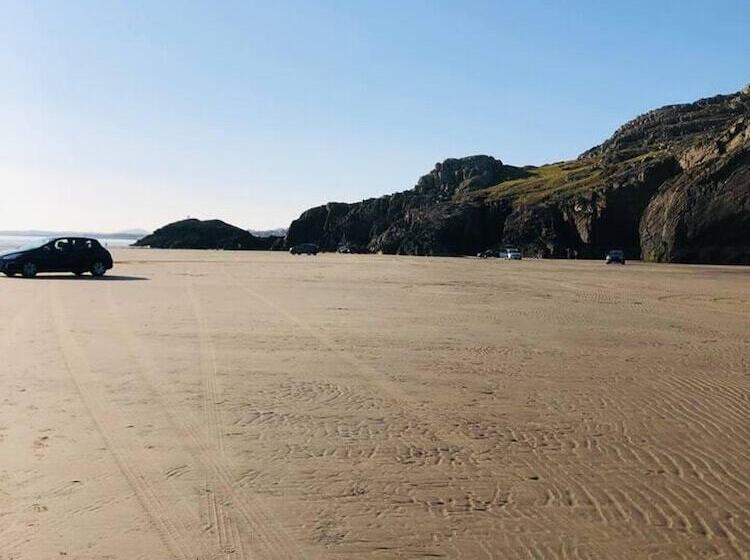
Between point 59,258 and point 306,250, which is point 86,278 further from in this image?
point 306,250

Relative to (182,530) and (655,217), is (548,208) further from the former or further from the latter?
(182,530)

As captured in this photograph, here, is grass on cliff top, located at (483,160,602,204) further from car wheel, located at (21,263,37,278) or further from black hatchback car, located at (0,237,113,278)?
car wheel, located at (21,263,37,278)

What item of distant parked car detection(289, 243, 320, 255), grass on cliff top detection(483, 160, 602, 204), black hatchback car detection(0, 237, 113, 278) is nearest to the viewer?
black hatchback car detection(0, 237, 113, 278)

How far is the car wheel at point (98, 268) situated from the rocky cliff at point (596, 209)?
6114 cm

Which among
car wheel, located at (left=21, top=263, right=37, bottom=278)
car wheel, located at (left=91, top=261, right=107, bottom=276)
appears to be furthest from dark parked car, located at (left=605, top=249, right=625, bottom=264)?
car wheel, located at (left=21, top=263, right=37, bottom=278)

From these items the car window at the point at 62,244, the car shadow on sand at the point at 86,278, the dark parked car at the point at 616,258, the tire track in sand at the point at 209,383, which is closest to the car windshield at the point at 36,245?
the car window at the point at 62,244

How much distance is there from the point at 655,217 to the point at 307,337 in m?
78.6

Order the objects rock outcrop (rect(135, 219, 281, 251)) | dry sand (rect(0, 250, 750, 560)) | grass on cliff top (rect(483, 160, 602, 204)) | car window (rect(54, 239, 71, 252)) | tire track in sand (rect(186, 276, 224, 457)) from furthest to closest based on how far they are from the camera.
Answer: rock outcrop (rect(135, 219, 281, 251))
grass on cliff top (rect(483, 160, 602, 204))
car window (rect(54, 239, 71, 252))
tire track in sand (rect(186, 276, 224, 457))
dry sand (rect(0, 250, 750, 560))

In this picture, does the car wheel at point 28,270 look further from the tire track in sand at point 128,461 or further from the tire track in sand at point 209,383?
the tire track in sand at point 128,461

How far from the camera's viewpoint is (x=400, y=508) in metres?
5.59

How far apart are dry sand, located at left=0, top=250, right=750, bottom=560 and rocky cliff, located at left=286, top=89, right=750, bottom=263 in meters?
66.3

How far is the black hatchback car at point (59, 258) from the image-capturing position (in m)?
31.0

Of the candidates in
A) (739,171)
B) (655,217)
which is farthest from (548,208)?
(739,171)

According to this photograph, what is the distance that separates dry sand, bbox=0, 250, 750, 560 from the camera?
5.07 meters
